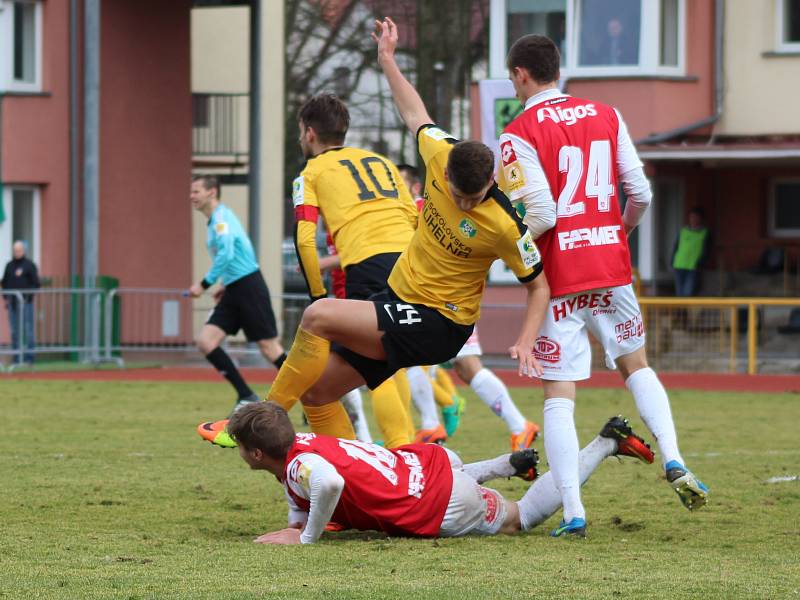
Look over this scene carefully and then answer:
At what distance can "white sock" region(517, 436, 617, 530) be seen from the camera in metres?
7.04

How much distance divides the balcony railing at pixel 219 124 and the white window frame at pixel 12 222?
22.6ft

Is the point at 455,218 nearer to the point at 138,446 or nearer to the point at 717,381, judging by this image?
the point at 138,446

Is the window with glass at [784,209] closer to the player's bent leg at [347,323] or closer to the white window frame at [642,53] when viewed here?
the white window frame at [642,53]


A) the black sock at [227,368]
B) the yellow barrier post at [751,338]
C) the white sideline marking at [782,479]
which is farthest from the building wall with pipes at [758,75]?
the white sideline marking at [782,479]

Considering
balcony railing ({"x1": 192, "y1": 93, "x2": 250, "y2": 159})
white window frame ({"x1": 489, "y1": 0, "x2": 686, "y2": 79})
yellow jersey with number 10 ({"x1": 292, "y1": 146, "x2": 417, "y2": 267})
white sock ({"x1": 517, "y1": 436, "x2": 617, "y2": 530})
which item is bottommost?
white sock ({"x1": 517, "y1": 436, "x2": 617, "y2": 530})

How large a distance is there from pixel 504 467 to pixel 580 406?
812 centimetres

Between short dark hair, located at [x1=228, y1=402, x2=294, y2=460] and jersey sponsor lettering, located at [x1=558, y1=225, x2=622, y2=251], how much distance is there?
4.81ft

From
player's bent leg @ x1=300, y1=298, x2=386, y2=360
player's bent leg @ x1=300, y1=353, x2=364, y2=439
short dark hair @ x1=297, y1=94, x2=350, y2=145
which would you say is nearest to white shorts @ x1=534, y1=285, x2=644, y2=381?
player's bent leg @ x1=300, y1=298, x2=386, y2=360

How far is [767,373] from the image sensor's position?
21562 millimetres

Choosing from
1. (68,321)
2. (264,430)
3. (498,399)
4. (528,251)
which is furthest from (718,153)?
(264,430)

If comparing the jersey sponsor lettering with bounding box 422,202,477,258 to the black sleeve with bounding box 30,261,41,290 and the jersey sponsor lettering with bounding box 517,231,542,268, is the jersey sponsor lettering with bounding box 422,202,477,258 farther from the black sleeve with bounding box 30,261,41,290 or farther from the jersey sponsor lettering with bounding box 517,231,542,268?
the black sleeve with bounding box 30,261,41,290

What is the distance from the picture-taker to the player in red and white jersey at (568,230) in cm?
694

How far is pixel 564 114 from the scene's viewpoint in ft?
23.2

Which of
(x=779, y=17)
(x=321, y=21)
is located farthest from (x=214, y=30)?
(x=779, y=17)
